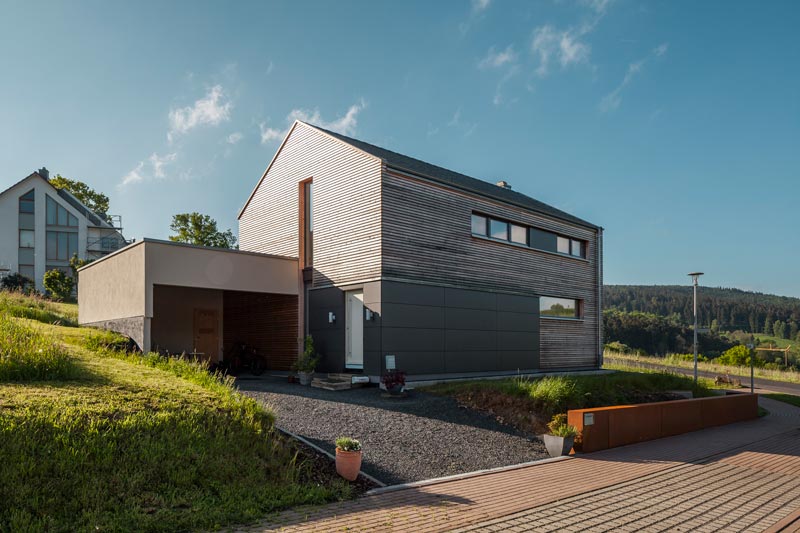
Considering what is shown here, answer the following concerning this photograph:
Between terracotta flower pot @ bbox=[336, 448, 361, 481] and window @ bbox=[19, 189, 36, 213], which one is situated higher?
window @ bbox=[19, 189, 36, 213]

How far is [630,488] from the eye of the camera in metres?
6.97

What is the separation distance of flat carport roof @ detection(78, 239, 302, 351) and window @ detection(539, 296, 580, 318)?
8829 millimetres

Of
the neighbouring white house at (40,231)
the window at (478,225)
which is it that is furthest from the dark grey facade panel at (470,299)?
the neighbouring white house at (40,231)

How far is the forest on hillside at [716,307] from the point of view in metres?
79.6

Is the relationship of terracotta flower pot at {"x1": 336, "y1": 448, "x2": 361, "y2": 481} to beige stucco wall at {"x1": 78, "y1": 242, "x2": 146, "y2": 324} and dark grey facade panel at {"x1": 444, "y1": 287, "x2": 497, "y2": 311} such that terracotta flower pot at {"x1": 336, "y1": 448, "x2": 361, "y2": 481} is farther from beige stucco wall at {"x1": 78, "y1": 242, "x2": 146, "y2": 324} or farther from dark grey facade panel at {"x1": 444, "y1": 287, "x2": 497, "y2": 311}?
dark grey facade panel at {"x1": 444, "y1": 287, "x2": 497, "y2": 311}

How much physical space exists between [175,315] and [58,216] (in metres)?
28.1

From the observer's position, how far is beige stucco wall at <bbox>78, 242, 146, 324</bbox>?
1357cm

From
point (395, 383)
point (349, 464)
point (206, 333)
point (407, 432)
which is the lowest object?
point (407, 432)

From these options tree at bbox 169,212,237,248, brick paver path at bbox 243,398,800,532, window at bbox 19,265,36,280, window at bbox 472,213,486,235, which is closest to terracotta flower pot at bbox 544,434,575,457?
brick paver path at bbox 243,398,800,532

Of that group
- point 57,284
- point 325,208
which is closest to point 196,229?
point 57,284

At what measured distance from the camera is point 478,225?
17094 mm

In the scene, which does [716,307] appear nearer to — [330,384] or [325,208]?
[325,208]

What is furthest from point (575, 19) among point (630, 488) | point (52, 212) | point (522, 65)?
point (52, 212)

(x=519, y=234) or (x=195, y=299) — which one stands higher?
(x=519, y=234)
